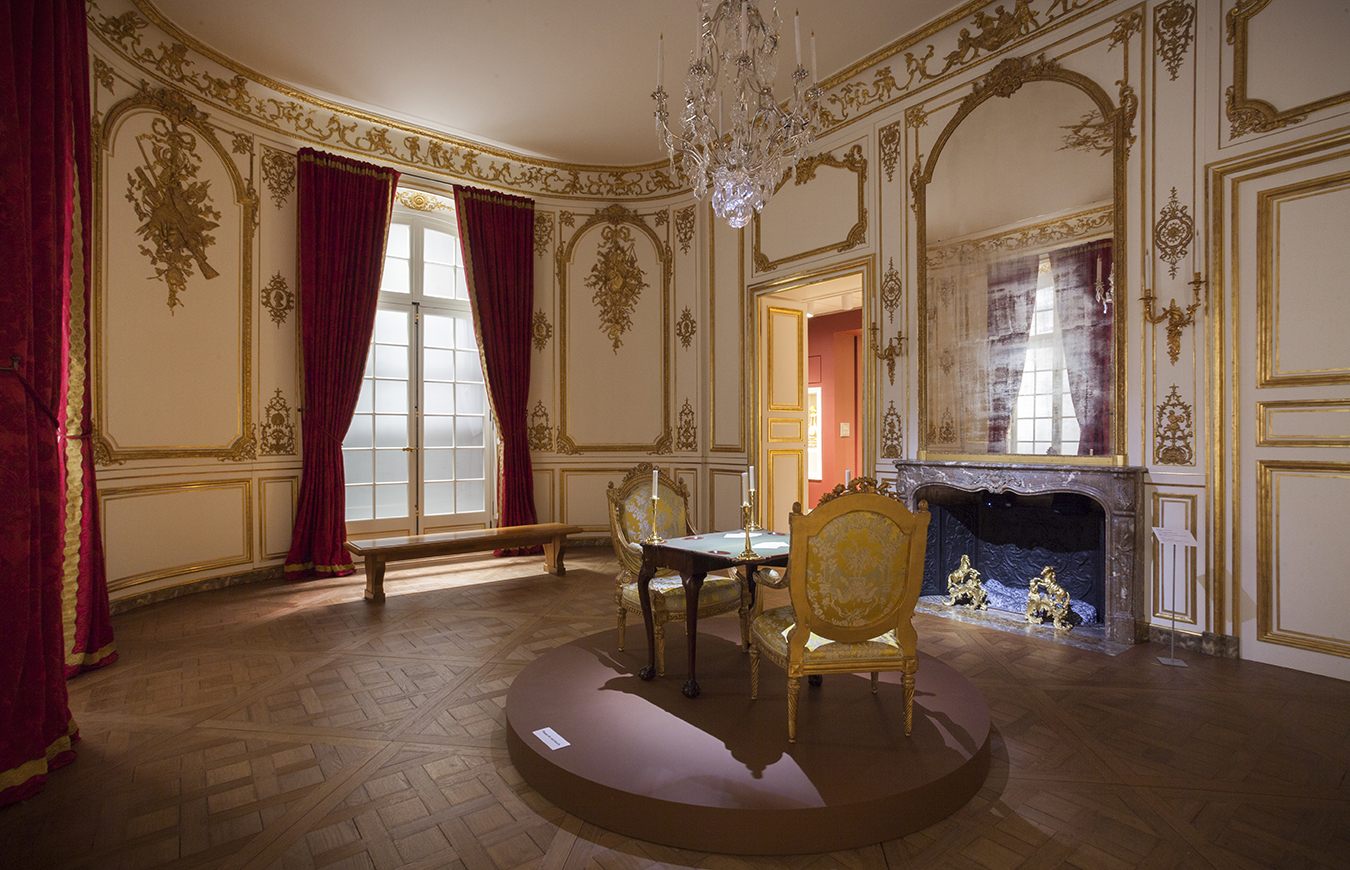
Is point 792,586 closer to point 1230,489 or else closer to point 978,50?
point 1230,489

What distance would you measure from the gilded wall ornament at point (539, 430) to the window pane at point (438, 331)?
3.40ft

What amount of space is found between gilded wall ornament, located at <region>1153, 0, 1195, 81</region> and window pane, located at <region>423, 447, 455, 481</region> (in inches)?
239

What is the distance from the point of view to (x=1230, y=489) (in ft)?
11.3

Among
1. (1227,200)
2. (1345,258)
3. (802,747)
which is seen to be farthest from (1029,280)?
(802,747)

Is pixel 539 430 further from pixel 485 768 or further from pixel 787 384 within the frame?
pixel 485 768

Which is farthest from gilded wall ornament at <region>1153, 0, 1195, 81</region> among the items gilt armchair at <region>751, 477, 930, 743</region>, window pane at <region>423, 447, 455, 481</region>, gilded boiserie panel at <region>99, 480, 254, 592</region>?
gilded boiserie panel at <region>99, 480, 254, 592</region>

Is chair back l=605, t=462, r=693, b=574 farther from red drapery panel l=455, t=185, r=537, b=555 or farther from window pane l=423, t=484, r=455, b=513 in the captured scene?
window pane l=423, t=484, r=455, b=513

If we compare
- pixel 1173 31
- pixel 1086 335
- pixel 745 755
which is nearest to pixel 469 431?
pixel 745 755

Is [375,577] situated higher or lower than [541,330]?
lower

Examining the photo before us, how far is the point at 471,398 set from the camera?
22.0 ft

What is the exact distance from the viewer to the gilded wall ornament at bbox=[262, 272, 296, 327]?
5452mm

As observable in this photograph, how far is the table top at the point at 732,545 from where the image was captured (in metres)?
2.89

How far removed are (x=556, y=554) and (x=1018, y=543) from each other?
3.49 meters

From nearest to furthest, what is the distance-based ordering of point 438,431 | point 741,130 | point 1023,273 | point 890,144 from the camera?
point 741,130, point 1023,273, point 890,144, point 438,431
